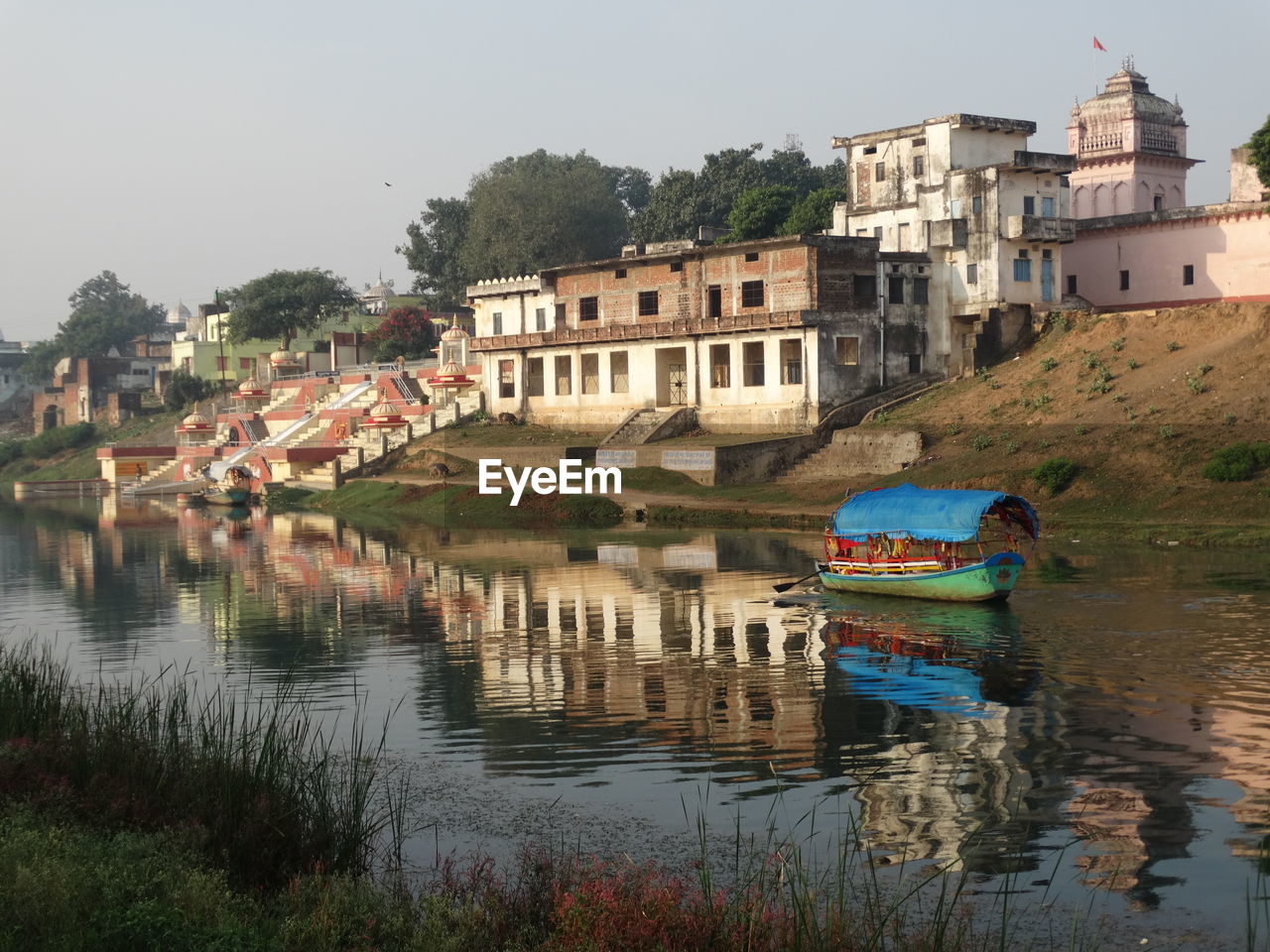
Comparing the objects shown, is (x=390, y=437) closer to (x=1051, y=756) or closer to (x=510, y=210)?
(x=510, y=210)

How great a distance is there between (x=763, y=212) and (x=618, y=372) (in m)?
16.3

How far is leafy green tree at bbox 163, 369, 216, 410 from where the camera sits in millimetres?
103250

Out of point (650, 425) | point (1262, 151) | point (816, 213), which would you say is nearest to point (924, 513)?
point (1262, 151)

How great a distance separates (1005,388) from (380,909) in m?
44.7

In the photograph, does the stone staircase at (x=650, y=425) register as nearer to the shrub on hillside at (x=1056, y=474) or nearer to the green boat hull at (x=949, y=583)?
the shrub on hillside at (x=1056, y=474)

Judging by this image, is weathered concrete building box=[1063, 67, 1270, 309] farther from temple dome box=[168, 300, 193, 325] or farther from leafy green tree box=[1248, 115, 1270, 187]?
temple dome box=[168, 300, 193, 325]

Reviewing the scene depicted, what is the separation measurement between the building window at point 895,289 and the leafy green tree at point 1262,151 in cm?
1395

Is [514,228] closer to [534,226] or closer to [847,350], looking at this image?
[534,226]

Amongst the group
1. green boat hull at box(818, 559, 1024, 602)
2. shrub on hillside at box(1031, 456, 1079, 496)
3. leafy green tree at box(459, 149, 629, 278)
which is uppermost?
leafy green tree at box(459, 149, 629, 278)

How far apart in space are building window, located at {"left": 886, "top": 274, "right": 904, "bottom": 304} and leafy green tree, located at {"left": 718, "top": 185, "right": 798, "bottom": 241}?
61.9 ft

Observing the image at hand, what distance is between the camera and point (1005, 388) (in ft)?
173

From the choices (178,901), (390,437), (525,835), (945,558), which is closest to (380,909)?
(178,901)

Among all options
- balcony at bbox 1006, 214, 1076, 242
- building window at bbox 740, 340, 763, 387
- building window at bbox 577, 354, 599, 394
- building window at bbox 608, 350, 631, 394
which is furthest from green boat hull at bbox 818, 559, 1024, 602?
building window at bbox 577, 354, 599, 394

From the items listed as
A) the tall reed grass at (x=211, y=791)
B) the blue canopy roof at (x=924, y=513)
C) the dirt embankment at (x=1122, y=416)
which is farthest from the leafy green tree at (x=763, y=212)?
the tall reed grass at (x=211, y=791)
